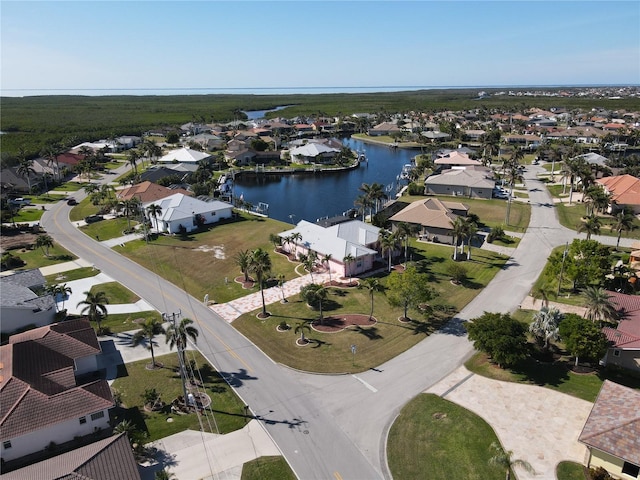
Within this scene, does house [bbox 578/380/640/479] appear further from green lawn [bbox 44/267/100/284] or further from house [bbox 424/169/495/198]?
house [bbox 424/169/495/198]

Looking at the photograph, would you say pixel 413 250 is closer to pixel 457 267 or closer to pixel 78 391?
pixel 457 267

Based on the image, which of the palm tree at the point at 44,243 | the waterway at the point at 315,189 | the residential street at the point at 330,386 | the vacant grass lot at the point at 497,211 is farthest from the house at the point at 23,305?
the vacant grass lot at the point at 497,211

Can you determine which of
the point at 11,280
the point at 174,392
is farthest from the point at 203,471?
the point at 11,280

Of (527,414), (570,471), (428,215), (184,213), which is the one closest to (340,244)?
(428,215)

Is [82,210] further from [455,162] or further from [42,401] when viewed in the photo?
[455,162]

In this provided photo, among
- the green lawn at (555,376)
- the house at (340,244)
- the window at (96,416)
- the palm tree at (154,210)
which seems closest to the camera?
the window at (96,416)

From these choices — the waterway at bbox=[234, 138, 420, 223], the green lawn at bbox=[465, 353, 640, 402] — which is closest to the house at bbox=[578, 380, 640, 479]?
the green lawn at bbox=[465, 353, 640, 402]

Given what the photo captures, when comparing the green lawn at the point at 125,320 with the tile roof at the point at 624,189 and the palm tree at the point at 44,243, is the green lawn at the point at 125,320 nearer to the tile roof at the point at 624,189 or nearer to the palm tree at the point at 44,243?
the palm tree at the point at 44,243
